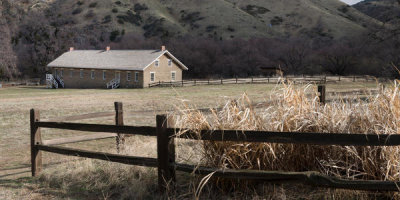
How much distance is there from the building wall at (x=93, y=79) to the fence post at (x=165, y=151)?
43358 millimetres

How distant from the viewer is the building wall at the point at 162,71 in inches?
1890

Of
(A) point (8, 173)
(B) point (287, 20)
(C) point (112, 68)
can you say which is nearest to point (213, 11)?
(B) point (287, 20)

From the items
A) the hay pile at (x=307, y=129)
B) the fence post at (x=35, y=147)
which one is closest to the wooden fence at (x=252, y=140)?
the hay pile at (x=307, y=129)

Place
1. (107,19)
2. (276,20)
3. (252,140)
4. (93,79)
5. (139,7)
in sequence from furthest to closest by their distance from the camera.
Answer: (139,7) → (276,20) → (107,19) → (93,79) → (252,140)

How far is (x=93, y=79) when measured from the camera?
5297 centimetres

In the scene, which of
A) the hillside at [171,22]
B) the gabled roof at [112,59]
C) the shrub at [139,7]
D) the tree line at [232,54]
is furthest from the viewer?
the shrub at [139,7]

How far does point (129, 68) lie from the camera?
48.1 meters

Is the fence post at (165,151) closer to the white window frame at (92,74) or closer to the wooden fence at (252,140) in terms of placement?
the wooden fence at (252,140)

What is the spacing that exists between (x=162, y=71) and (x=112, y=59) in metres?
7.65

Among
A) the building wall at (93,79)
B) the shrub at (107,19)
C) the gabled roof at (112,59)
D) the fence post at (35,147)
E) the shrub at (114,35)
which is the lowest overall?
the fence post at (35,147)

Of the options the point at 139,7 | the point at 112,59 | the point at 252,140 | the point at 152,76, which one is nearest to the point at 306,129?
the point at 252,140

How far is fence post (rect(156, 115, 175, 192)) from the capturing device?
15.9 feet

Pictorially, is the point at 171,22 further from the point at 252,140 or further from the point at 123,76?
the point at 252,140

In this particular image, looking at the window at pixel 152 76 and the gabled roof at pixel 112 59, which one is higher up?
the gabled roof at pixel 112 59
